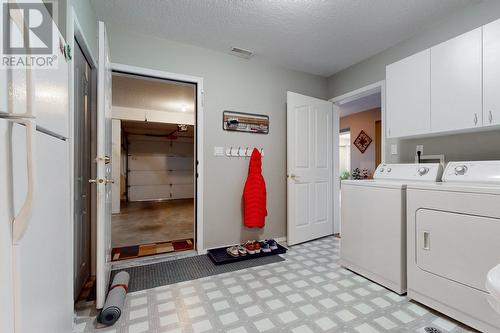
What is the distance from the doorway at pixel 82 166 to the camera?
5.43ft

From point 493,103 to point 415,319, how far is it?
5.27ft

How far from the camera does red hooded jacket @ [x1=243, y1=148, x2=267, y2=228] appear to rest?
2799 millimetres

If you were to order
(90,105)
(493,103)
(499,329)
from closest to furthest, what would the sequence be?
1. (499,329)
2. (493,103)
3. (90,105)

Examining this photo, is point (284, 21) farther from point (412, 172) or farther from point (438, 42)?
point (412, 172)

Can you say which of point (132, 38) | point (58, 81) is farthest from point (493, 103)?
point (132, 38)

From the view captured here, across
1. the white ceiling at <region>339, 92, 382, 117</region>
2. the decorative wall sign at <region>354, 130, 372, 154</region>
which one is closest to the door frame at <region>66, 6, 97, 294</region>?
the white ceiling at <region>339, 92, 382, 117</region>

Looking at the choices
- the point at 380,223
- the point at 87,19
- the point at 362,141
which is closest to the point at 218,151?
the point at 87,19

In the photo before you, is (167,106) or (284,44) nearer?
(284,44)

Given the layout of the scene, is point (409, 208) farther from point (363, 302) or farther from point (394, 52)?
point (394, 52)

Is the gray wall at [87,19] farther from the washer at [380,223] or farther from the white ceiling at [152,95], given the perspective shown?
the washer at [380,223]

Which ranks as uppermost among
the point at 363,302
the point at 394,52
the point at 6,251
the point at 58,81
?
the point at 394,52

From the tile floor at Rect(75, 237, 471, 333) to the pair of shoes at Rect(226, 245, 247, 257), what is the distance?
0.33 m

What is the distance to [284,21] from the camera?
84.9 inches

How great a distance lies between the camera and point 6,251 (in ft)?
1.84
